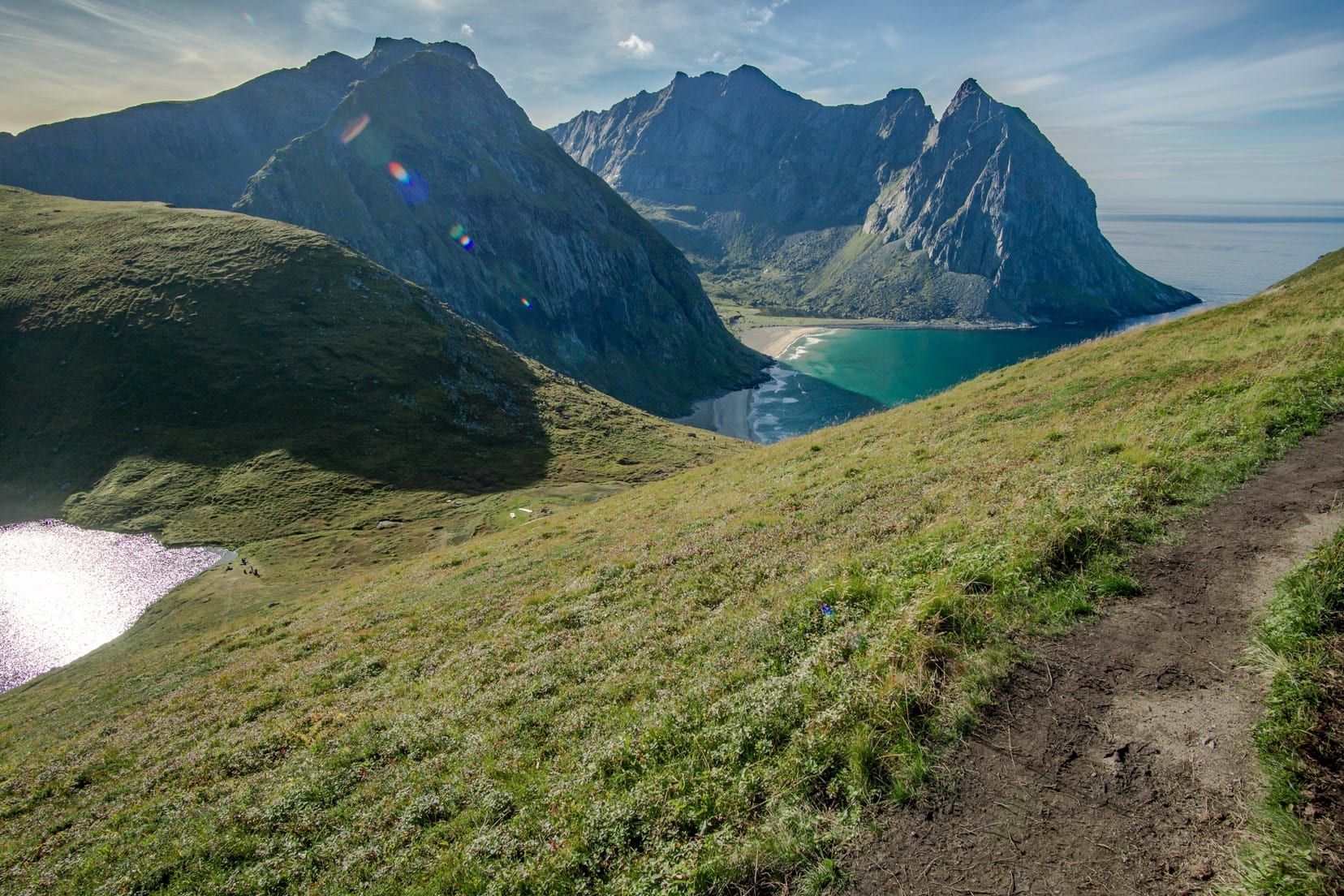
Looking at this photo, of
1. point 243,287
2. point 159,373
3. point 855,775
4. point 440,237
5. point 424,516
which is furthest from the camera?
point 440,237

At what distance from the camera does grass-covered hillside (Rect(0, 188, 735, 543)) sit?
2621 inches

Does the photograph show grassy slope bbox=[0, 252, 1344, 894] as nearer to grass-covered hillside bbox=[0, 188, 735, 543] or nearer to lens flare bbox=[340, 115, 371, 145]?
grass-covered hillside bbox=[0, 188, 735, 543]

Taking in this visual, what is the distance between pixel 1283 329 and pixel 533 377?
10150 centimetres

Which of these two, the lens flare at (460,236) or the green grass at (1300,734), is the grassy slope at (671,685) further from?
the lens flare at (460,236)

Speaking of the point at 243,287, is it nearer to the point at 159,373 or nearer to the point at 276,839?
the point at 159,373

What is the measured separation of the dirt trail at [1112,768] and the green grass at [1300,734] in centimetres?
25

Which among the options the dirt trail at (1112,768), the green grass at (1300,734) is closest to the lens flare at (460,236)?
the dirt trail at (1112,768)

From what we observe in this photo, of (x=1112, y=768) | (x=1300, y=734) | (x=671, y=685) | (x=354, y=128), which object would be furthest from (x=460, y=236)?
(x=1300, y=734)

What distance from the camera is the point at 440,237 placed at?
184 meters

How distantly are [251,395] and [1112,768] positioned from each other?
326 feet

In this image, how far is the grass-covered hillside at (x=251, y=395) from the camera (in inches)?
2621

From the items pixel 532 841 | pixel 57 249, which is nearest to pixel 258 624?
pixel 532 841

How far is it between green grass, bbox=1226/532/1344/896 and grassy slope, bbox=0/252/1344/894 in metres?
2.08

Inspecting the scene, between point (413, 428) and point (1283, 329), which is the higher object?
point (1283, 329)
